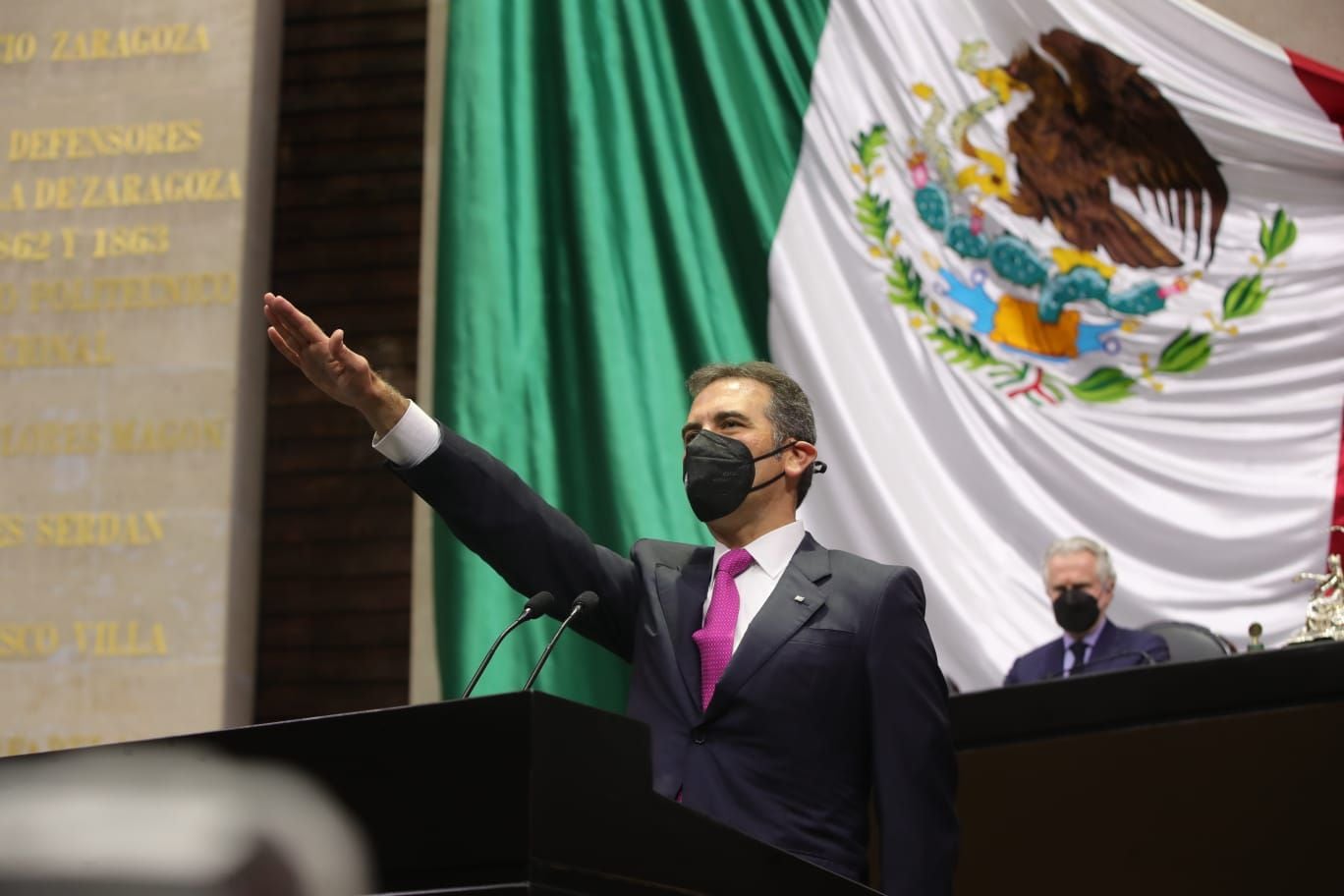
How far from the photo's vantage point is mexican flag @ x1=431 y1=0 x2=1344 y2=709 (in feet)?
17.8

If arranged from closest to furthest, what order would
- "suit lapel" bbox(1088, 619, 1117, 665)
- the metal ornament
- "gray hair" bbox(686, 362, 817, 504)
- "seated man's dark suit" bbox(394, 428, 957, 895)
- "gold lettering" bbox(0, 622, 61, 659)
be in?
"seated man's dark suit" bbox(394, 428, 957, 895)
"gray hair" bbox(686, 362, 817, 504)
the metal ornament
"suit lapel" bbox(1088, 619, 1117, 665)
"gold lettering" bbox(0, 622, 61, 659)

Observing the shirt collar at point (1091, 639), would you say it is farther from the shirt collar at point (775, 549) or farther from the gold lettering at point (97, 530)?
the gold lettering at point (97, 530)

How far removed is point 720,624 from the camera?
88.5 inches

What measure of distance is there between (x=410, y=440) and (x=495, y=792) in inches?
36.9

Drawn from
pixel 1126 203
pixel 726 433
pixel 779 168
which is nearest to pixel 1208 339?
pixel 1126 203

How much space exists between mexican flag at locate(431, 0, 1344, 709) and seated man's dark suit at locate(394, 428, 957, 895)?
3023 millimetres

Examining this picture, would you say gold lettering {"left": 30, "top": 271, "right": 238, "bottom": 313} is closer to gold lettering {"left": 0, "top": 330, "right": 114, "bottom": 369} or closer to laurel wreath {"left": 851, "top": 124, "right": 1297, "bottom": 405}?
gold lettering {"left": 0, "top": 330, "right": 114, "bottom": 369}

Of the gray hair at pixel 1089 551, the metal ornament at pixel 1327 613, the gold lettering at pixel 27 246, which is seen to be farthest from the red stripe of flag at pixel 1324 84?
the gold lettering at pixel 27 246

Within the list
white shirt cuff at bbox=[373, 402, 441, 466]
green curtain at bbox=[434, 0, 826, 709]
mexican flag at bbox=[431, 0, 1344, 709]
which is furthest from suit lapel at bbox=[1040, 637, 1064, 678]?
white shirt cuff at bbox=[373, 402, 441, 466]

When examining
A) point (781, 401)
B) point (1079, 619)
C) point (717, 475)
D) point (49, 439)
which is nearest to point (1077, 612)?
point (1079, 619)

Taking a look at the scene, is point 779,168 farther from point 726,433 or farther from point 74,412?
point 726,433

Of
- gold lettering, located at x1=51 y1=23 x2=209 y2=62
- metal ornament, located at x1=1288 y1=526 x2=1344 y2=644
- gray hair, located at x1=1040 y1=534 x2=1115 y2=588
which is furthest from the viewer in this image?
gold lettering, located at x1=51 y1=23 x2=209 y2=62

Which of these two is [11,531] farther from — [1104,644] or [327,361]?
[327,361]

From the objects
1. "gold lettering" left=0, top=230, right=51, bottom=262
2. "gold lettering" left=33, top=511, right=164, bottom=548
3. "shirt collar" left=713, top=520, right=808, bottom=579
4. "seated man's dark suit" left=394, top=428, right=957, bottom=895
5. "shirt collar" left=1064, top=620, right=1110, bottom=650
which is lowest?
"seated man's dark suit" left=394, top=428, right=957, bottom=895
